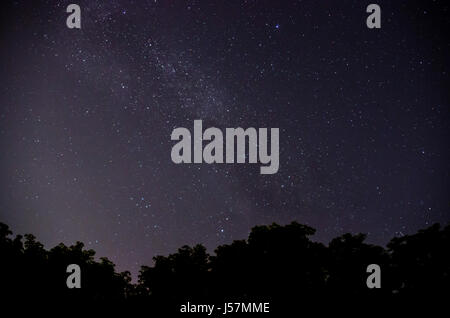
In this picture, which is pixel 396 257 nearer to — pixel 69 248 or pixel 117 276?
pixel 117 276

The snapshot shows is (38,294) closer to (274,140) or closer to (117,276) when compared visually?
(117,276)

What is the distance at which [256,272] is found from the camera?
1108 cm

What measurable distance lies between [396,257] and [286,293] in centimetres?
299

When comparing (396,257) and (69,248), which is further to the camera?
(69,248)

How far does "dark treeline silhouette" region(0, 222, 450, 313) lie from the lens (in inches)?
384

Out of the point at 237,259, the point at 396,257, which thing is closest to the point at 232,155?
the point at 237,259

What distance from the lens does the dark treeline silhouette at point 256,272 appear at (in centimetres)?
974

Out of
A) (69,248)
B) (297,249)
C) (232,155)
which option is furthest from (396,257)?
(69,248)
